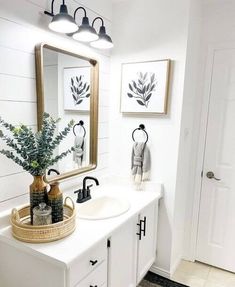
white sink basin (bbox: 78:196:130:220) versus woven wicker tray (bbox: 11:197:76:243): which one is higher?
woven wicker tray (bbox: 11:197:76:243)

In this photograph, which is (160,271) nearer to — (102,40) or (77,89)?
(77,89)

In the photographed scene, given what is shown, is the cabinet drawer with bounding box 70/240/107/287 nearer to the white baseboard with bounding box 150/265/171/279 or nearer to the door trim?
the white baseboard with bounding box 150/265/171/279

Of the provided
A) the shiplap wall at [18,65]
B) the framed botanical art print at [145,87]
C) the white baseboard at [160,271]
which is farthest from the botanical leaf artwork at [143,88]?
the white baseboard at [160,271]

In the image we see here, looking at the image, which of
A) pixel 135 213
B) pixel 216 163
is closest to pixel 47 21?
pixel 135 213

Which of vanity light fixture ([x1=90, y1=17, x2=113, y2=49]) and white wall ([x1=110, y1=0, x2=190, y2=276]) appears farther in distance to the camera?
white wall ([x1=110, y1=0, x2=190, y2=276])

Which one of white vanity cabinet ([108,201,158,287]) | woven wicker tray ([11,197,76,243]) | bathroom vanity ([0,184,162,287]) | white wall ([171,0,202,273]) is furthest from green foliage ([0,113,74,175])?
white wall ([171,0,202,273])

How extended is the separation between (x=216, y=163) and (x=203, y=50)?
1039mm

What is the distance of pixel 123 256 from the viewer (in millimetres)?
1572

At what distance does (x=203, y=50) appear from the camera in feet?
6.94

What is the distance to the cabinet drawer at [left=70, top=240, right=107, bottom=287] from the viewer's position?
3.65 ft

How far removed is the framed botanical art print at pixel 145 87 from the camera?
1907 millimetres

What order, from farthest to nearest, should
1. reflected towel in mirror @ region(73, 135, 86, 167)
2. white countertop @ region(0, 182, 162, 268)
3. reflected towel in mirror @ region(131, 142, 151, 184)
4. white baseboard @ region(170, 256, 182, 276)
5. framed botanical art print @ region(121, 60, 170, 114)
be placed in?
white baseboard @ region(170, 256, 182, 276), reflected towel in mirror @ region(131, 142, 151, 184), framed botanical art print @ region(121, 60, 170, 114), reflected towel in mirror @ region(73, 135, 86, 167), white countertop @ region(0, 182, 162, 268)

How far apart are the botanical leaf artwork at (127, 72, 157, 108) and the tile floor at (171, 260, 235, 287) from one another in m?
1.58

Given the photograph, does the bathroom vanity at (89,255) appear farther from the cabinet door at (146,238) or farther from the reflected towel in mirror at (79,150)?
the reflected towel in mirror at (79,150)
